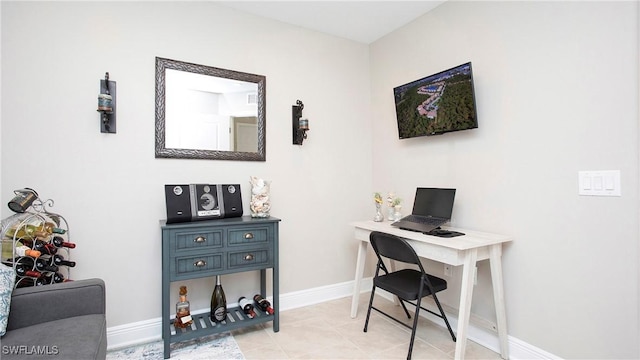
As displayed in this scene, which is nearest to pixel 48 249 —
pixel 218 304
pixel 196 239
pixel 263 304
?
pixel 196 239

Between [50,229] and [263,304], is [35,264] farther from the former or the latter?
[263,304]

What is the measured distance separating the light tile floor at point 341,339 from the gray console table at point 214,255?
14cm

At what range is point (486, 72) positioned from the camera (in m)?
2.25

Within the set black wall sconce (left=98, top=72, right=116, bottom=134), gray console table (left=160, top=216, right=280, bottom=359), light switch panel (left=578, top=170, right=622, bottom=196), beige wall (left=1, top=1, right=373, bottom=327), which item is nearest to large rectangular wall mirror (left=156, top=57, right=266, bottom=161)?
beige wall (left=1, top=1, right=373, bottom=327)

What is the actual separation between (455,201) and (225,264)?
180 centimetres

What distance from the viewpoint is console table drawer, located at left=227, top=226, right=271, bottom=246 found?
225 cm

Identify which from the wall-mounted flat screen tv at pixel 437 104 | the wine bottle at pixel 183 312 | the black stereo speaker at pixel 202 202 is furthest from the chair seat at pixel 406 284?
the wine bottle at pixel 183 312

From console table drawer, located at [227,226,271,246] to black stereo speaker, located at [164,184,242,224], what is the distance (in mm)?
203

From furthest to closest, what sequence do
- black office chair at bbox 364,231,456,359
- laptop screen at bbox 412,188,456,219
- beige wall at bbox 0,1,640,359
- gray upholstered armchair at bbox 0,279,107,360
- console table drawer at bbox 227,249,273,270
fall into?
1. laptop screen at bbox 412,188,456,219
2. console table drawer at bbox 227,249,273,270
3. black office chair at bbox 364,231,456,359
4. beige wall at bbox 0,1,640,359
5. gray upholstered armchair at bbox 0,279,107,360

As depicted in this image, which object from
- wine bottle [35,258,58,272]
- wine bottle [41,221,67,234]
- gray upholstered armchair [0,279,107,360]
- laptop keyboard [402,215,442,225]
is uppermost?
wine bottle [41,221,67,234]

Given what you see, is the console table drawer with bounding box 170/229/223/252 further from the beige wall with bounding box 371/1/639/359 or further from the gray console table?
the beige wall with bounding box 371/1/639/359

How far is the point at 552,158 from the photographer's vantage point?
1.88 m

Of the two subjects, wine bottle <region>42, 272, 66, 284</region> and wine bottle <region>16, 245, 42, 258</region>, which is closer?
wine bottle <region>16, 245, 42, 258</region>

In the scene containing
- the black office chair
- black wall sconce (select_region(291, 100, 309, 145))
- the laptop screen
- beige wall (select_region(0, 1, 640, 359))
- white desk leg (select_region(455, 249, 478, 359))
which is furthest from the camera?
black wall sconce (select_region(291, 100, 309, 145))
